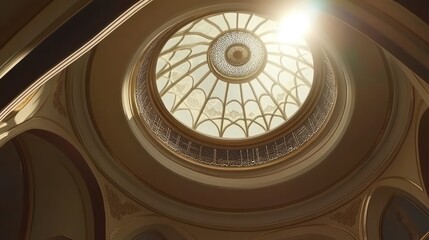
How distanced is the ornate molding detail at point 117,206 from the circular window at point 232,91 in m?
1.26

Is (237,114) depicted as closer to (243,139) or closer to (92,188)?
(243,139)

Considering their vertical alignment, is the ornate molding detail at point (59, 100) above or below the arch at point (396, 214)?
above

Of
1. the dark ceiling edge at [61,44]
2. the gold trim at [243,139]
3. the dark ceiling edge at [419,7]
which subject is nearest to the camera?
the dark ceiling edge at [419,7]

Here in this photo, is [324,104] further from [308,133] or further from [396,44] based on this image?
[396,44]

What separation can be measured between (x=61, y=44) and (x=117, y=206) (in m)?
4.32

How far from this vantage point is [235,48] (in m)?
10.1

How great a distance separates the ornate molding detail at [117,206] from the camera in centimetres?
770

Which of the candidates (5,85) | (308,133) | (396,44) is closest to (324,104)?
(308,133)

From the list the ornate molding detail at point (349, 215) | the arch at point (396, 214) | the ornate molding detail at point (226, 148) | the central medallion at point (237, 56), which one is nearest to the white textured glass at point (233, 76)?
the central medallion at point (237, 56)

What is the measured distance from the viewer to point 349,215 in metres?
8.08

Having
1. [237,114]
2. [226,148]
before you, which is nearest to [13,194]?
[226,148]

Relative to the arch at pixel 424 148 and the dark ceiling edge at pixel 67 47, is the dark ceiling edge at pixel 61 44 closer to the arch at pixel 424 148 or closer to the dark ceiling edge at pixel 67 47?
the dark ceiling edge at pixel 67 47

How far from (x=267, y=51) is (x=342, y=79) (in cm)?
316

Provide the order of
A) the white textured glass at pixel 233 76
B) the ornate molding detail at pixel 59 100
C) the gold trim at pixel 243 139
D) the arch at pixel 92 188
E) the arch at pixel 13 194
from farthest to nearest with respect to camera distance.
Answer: the white textured glass at pixel 233 76
the gold trim at pixel 243 139
the arch at pixel 13 194
the arch at pixel 92 188
the ornate molding detail at pixel 59 100
